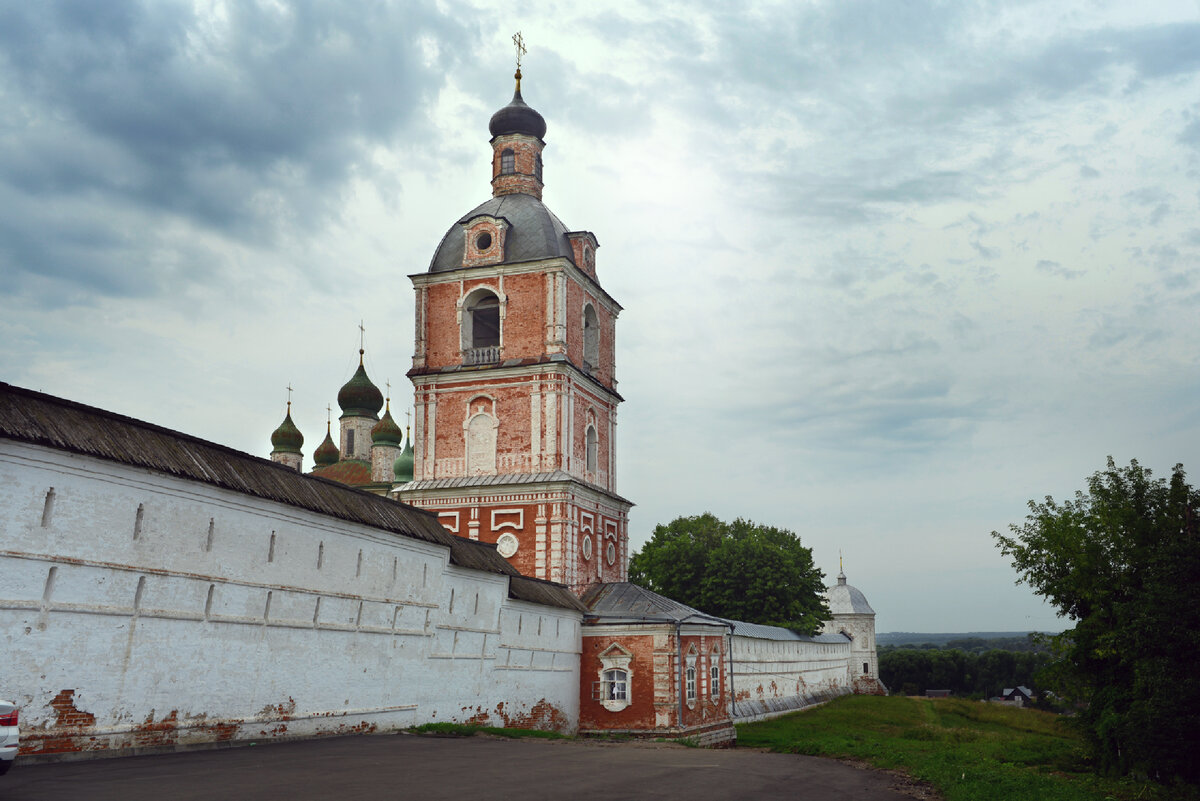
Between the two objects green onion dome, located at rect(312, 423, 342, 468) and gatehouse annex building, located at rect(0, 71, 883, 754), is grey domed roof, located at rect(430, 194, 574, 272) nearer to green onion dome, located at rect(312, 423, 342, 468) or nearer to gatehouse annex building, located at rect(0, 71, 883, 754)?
gatehouse annex building, located at rect(0, 71, 883, 754)

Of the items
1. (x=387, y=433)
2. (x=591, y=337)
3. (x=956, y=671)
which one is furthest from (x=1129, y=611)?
(x=956, y=671)

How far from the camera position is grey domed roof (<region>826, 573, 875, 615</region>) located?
74.7 meters

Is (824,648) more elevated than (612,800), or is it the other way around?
(824,648)

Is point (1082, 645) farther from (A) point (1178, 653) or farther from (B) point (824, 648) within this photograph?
(B) point (824, 648)

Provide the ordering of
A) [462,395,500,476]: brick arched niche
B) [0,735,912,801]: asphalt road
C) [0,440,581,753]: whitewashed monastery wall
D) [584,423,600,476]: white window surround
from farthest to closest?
1. [584,423,600,476]: white window surround
2. [462,395,500,476]: brick arched niche
3. [0,440,581,753]: whitewashed monastery wall
4. [0,735,912,801]: asphalt road

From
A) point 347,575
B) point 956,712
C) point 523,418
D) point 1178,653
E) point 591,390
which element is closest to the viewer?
point 347,575

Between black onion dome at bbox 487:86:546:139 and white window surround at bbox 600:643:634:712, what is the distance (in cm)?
1956

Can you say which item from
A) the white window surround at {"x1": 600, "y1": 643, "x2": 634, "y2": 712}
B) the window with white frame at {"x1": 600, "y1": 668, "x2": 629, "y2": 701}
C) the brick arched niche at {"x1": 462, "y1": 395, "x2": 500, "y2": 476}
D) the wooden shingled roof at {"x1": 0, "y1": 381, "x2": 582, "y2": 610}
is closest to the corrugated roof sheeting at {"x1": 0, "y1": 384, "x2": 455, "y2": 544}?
the wooden shingled roof at {"x1": 0, "y1": 381, "x2": 582, "y2": 610}

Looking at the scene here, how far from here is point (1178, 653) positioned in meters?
21.0

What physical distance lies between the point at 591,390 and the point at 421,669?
1587cm

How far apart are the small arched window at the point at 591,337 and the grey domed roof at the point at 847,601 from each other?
1716 inches

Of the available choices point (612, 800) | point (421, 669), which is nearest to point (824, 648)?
point (421, 669)

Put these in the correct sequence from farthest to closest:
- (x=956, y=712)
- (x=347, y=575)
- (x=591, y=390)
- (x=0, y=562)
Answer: (x=956, y=712)
(x=591, y=390)
(x=347, y=575)
(x=0, y=562)

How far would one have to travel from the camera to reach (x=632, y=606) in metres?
31.0
